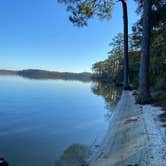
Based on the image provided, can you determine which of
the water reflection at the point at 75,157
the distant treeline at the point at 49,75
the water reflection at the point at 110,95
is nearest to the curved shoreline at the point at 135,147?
the water reflection at the point at 75,157

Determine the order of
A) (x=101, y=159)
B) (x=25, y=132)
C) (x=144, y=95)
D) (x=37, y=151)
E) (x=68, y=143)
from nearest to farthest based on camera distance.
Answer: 1. (x=101, y=159)
2. (x=37, y=151)
3. (x=68, y=143)
4. (x=25, y=132)
5. (x=144, y=95)

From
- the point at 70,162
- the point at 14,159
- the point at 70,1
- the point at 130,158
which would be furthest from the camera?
the point at 70,1

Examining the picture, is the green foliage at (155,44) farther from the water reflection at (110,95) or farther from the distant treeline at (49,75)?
the distant treeline at (49,75)

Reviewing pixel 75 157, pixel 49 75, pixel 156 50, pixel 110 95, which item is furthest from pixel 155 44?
pixel 49 75

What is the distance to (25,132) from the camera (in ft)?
28.1

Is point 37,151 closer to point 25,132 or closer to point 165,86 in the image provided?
point 25,132

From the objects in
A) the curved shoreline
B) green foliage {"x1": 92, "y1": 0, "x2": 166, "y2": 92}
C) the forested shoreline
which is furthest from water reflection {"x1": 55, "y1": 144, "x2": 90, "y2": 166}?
green foliage {"x1": 92, "y1": 0, "x2": 166, "y2": 92}

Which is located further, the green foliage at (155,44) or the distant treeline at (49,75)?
the distant treeline at (49,75)

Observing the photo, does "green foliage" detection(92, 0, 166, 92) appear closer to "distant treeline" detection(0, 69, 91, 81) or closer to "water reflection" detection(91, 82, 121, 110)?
"water reflection" detection(91, 82, 121, 110)

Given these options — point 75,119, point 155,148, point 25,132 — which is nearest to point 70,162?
point 155,148

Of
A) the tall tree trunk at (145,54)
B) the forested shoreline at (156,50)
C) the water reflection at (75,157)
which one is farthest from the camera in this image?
the forested shoreline at (156,50)

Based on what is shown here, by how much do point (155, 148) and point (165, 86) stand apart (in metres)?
10.1

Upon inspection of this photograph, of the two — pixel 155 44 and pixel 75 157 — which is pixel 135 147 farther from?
pixel 155 44

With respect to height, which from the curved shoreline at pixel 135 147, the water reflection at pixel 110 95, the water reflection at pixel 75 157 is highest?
the curved shoreline at pixel 135 147
